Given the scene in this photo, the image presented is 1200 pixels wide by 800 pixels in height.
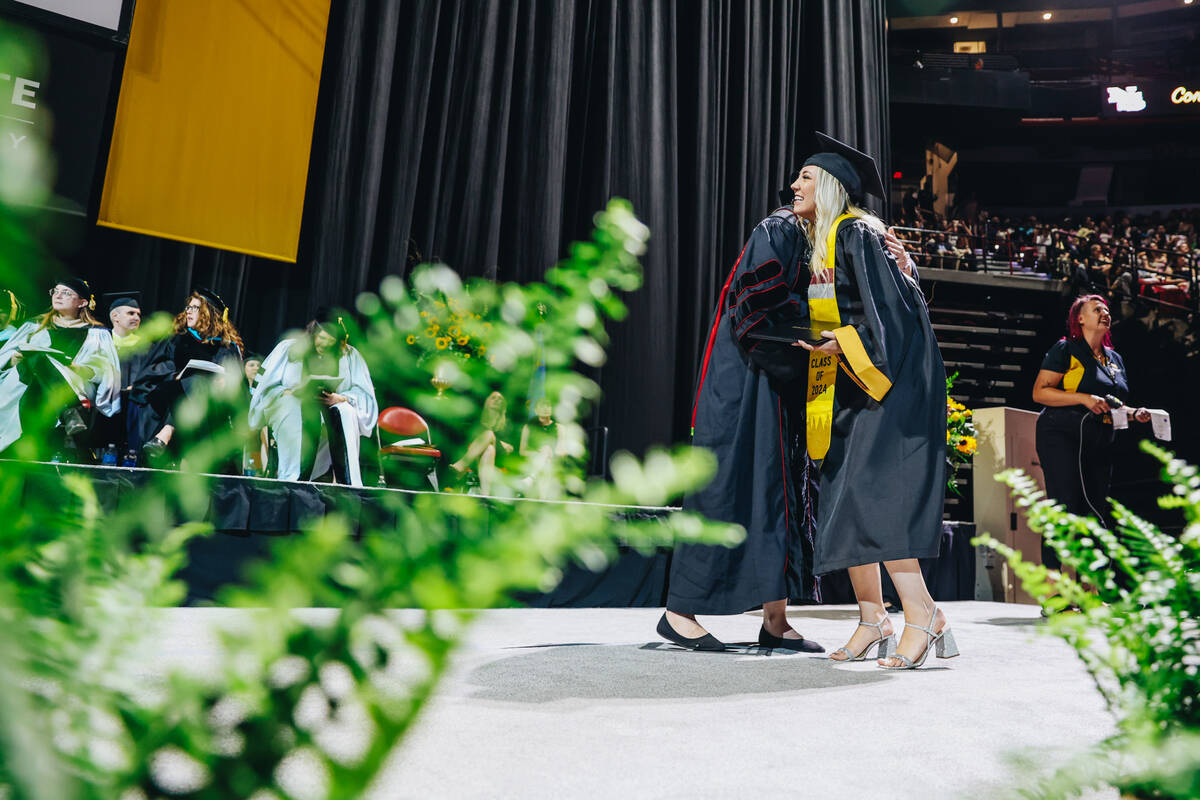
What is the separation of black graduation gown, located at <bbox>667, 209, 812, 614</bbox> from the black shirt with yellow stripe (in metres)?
1.84

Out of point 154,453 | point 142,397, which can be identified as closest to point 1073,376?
point 154,453

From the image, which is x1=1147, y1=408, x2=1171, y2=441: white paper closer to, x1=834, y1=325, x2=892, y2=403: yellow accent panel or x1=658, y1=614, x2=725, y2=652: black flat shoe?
x1=834, y1=325, x2=892, y2=403: yellow accent panel

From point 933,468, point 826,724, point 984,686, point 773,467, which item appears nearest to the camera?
point 826,724

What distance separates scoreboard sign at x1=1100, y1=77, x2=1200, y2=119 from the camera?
54.0ft

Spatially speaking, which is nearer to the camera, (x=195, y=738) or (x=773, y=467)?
(x=195, y=738)

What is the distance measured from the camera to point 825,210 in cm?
225

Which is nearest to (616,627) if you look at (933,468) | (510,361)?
(933,468)

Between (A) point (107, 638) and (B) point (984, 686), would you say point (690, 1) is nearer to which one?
(B) point (984, 686)

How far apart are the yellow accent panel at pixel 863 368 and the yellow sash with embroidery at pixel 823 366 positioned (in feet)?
0.33

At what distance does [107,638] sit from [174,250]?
5.39 meters

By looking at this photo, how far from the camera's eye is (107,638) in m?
0.26

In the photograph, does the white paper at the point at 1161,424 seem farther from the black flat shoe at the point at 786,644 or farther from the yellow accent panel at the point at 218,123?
the yellow accent panel at the point at 218,123

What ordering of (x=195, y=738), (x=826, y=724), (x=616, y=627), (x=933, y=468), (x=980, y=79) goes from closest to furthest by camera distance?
(x=195, y=738) < (x=826, y=724) < (x=933, y=468) < (x=616, y=627) < (x=980, y=79)

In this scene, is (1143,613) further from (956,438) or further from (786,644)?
(956,438)
